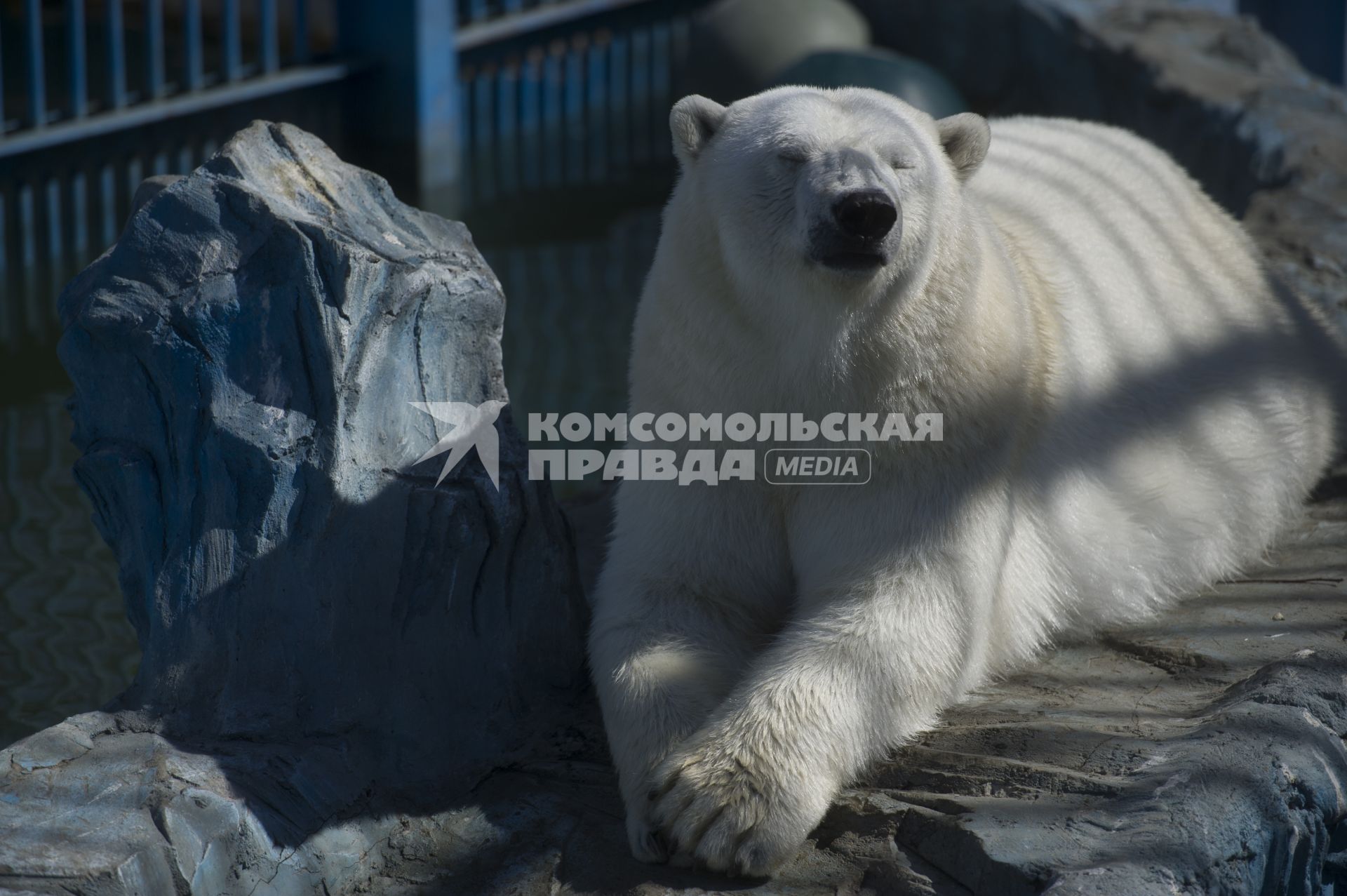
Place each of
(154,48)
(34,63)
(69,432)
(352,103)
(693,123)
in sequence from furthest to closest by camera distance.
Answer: (352,103) → (154,48) → (34,63) → (69,432) → (693,123)

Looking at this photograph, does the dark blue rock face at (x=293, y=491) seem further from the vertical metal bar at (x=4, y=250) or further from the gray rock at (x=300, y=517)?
the vertical metal bar at (x=4, y=250)

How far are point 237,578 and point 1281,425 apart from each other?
2.78 metres

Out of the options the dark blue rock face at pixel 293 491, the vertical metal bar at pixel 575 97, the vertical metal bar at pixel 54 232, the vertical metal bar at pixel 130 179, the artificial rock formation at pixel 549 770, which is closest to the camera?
the artificial rock formation at pixel 549 770

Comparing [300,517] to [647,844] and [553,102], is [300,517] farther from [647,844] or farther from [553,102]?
[553,102]

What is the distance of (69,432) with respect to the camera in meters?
5.23

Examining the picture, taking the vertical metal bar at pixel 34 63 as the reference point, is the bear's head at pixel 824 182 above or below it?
above

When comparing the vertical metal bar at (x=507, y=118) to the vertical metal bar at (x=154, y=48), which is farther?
the vertical metal bar at (x=507, y=118)

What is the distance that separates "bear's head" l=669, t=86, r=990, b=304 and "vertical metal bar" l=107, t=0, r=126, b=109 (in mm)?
5259

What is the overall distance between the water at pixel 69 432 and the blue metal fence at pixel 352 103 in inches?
30.0

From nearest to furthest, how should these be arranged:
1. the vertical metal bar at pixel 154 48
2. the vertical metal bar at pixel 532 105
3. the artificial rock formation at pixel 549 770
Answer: the artificial rock formation at pixel 549 770 → the vertical metal bar at pixel 154 48 → the vertical metal bar at pixel 532 105

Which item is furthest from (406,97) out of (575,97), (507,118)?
(575,97)

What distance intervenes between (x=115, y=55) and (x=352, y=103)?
1614mm

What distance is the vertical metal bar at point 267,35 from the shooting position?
7.82 meters

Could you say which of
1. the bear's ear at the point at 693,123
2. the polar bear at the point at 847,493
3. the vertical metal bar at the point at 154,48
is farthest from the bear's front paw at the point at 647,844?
the vertical metal bar at the point at 154,48
